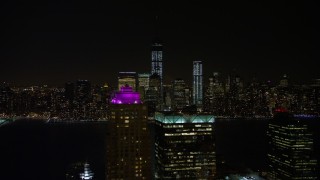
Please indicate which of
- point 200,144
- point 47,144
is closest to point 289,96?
point 47,144

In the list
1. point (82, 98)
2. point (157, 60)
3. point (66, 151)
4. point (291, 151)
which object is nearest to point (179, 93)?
point (157, 60)

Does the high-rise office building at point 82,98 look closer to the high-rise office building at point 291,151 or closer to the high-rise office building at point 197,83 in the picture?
the high-rise office building at point 197,83

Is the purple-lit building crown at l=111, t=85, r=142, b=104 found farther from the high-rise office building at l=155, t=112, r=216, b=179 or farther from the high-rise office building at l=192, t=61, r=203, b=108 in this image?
the high-rise office building at l=192, t=61, r=203, b=108

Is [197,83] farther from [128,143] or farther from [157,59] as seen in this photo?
[128,143]

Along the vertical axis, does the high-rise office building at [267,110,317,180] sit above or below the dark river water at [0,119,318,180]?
above

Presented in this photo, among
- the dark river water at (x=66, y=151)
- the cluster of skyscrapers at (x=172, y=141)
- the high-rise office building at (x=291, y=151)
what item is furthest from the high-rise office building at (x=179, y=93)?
the high-rise office building at (x=291, y=151)

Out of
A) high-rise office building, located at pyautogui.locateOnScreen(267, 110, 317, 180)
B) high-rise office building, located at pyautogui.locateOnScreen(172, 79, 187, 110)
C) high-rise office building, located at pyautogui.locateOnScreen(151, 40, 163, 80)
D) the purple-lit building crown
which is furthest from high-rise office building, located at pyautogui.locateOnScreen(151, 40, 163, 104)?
the purple-lit building crown
